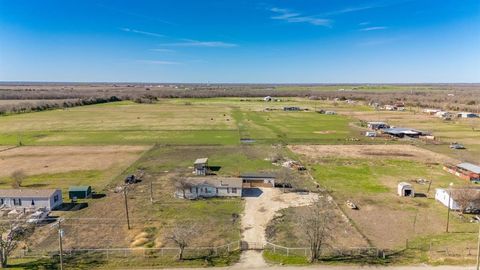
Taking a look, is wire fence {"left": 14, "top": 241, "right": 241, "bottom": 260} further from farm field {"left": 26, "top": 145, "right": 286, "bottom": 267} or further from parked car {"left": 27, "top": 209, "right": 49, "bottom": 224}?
parked car {"left": 27, "top": 209, "right": 49, "bottom": 224}

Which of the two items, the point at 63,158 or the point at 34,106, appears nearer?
the point at 63,158

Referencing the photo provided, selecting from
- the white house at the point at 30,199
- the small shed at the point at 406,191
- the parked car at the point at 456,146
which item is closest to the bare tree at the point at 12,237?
the white house at the point at 30,199

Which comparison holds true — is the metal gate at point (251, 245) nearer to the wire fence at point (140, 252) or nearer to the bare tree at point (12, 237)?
the wire fence at point (140, 252)

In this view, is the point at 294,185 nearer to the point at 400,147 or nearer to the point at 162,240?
the point at 162,240

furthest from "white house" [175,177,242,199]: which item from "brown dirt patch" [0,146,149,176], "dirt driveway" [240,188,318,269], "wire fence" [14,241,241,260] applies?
"brown dirt patch" [0,146,149,176]

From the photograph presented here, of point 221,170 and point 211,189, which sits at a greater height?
point 211,189

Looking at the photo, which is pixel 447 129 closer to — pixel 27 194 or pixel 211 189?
pixel 211 189

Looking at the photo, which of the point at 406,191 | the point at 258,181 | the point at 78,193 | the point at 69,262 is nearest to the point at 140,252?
the point at 69,262

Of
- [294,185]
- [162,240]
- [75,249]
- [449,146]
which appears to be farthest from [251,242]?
[449,146]
